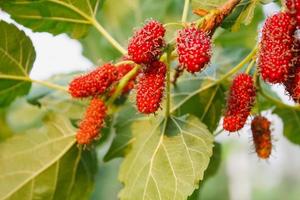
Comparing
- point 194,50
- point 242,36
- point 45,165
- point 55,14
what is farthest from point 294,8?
point 242,36

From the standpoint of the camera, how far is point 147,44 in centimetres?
117

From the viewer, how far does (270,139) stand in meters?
1.46

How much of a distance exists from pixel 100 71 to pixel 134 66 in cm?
10

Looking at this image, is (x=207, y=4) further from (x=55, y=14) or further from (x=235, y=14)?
(x=55, y=14)

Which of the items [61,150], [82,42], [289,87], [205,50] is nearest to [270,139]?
[289,87]

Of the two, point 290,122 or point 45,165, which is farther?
point 290,122

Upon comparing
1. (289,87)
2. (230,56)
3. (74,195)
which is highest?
(289,87)

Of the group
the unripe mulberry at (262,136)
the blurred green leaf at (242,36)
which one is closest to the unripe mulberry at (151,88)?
the unripe mulberry at (262,136)

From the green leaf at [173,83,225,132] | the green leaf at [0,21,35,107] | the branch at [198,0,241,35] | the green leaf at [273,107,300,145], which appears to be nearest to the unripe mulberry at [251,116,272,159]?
the green leaf at [173,83,225,132]

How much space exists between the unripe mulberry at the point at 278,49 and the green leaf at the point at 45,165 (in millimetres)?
693

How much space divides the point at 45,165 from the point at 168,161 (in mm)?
402

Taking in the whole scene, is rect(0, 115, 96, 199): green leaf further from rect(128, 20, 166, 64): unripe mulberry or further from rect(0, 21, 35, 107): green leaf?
rect(128, 20, 166, 64): unripe mulberry

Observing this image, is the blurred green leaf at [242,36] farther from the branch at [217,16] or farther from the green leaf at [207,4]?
the branch at [217,16]

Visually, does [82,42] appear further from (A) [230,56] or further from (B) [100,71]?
(B) [100,71]
